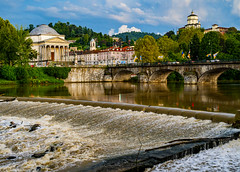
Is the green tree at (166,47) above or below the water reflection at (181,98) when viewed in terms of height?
above

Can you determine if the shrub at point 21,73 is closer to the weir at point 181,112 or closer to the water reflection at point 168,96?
the water reflection at point 168,96

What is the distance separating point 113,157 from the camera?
1034cm

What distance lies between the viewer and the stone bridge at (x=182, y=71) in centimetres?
5500

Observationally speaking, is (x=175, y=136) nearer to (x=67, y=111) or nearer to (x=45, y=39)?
(x=67, y=111)

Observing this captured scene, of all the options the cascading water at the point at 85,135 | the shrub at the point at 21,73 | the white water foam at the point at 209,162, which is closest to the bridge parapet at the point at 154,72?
the shrub at the point at 21,73

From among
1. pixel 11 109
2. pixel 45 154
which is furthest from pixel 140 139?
pixel 11 109

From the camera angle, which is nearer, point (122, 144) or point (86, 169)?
point (86, 169)

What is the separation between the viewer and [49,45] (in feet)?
320

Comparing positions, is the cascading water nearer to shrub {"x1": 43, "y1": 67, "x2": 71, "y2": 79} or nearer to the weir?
the weir

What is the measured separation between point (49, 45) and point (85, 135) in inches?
3459

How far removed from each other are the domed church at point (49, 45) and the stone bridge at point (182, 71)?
25.5 meters

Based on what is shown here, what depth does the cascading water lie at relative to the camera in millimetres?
10703

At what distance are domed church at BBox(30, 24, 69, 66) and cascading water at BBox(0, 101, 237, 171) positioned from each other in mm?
79646

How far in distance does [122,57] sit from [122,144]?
5252 inches
